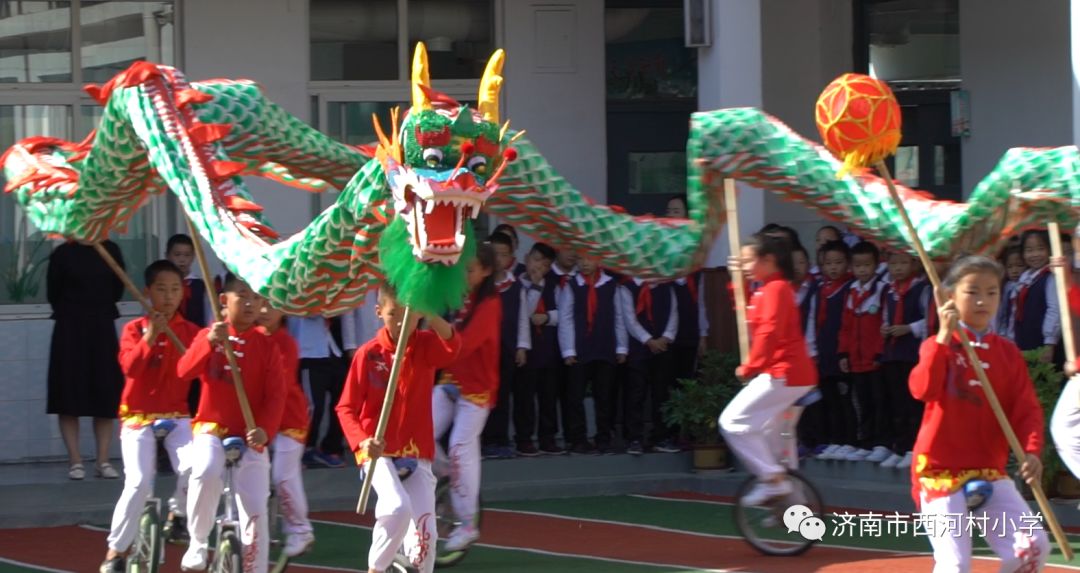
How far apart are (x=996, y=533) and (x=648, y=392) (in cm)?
651

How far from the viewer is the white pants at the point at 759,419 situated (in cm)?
936

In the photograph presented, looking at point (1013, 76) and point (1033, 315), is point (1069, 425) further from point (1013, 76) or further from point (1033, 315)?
point (1013, 76)

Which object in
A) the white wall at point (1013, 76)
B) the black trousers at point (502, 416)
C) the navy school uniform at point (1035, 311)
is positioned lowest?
the black trousers at point (502, 416)

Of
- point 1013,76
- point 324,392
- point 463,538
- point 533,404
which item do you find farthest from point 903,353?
point 324,392

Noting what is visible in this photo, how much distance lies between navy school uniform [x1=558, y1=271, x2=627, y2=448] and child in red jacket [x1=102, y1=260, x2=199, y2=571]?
4136 millimetres

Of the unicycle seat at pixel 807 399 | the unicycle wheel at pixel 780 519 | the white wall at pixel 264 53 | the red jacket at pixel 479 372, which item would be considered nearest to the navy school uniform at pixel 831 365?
the unicycle seat at pixel 807 399

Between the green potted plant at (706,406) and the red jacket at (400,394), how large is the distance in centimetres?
477

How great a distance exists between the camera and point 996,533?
6738mm

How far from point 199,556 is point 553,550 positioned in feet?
8.88

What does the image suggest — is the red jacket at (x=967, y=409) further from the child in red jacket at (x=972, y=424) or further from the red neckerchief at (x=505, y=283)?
the red neckerchief at (x=505, y=283)

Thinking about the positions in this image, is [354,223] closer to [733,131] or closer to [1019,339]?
[733,131]

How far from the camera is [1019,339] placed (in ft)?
37.0

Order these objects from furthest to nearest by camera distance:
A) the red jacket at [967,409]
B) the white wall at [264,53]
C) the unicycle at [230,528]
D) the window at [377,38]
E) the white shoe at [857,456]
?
the window at [377,38] < the white wall at [264,53] < the white shoe at [857,456] < the unicycle at [230,528] < the red jacket at [967,409]

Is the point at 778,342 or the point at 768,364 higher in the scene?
the point at 778,342
